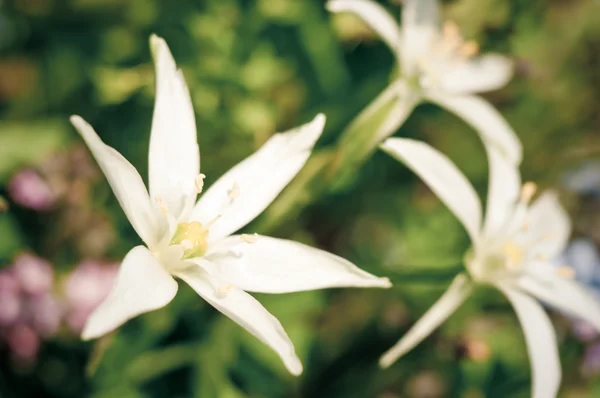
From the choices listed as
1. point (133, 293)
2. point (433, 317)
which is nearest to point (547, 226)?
point (433, 317)

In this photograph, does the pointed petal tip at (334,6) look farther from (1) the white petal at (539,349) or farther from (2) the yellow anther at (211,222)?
(1) the white petal at (539,349)

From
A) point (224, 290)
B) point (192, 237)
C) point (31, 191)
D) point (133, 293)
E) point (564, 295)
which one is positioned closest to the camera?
point (133, 293)

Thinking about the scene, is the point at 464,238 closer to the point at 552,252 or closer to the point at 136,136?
the point at 552,252

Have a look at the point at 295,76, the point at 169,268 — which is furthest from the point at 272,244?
the point at 295,76

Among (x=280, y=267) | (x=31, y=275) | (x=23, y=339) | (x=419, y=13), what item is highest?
(x=419, y=13)

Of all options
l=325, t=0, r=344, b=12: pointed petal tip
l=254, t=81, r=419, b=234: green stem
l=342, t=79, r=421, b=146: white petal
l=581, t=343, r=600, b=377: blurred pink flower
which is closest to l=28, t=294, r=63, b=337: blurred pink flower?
l=254, t=81, r=419, b=234: green stem

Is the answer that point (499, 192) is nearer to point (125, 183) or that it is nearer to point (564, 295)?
point (564, 295)

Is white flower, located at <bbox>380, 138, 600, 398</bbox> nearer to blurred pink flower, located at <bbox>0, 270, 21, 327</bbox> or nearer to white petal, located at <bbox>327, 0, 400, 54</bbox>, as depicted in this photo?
white petal, located at <bbox>327, 0, 400, 54</bbox>

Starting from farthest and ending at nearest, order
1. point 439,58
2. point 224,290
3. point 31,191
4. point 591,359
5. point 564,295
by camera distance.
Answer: point 591,359
point 31,191
point 439,58
point 564,295
point 224,290
